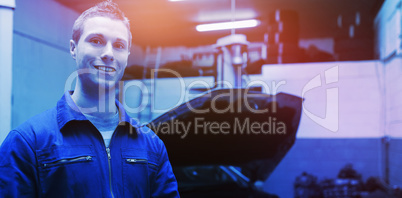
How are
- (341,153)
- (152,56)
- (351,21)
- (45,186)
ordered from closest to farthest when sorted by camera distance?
(45,186)
(341,153)
(351,21)
(152,56)

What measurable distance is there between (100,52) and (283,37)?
2.73 metres

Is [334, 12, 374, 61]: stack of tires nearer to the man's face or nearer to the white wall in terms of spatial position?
the white wall

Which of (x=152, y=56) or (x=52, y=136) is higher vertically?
(x=152, y=56)

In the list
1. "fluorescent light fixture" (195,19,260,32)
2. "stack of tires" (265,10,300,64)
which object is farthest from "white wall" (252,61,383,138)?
"fluorescent light fixture" (195,19,260,32)

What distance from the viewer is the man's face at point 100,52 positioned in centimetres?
97

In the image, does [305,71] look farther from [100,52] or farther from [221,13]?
[100,52]

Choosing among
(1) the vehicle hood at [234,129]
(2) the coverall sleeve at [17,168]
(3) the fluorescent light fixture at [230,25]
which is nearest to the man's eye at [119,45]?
(2) the coverall sleeve at [17,168]

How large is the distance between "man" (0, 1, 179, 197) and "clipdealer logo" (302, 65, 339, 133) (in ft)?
7.00

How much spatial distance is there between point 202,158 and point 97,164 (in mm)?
1647

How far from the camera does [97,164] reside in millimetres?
935

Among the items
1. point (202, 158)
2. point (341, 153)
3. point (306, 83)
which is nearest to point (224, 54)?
point (306, 83)

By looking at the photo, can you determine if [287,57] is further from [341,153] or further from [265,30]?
[341,153]

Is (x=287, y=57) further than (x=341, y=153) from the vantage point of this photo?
Yes

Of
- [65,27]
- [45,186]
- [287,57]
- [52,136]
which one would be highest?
[65,27]
